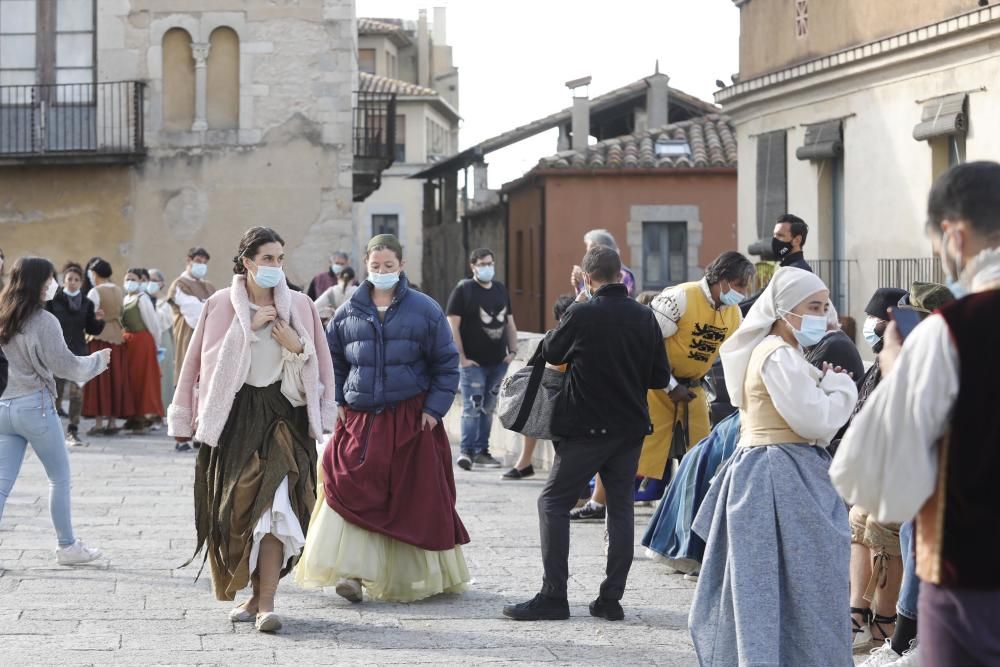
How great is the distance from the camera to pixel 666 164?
1403 inches

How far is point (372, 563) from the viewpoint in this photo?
838 centimetres

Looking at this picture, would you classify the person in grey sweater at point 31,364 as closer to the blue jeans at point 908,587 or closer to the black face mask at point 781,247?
the black face mask at point 781,247

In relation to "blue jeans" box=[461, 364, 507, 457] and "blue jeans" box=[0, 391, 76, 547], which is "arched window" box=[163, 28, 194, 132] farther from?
"blue jeans" box=[0, 391, 76, 547]

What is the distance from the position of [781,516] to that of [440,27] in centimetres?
7876

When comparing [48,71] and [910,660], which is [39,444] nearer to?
[910,660]

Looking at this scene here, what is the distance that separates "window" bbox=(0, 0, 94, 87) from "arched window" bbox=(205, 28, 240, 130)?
197cm

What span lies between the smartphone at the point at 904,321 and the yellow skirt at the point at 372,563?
4.61 meters

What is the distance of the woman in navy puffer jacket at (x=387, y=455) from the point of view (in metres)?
8.34

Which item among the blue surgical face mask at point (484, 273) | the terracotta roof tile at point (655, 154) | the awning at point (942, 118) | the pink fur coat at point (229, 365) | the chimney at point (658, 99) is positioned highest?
the chimney at point (658, 99)

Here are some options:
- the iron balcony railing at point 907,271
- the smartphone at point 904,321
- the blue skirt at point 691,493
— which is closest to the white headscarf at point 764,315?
the smartphone at point 904,321

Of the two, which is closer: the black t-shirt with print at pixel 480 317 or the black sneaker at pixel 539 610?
the black sneaker at pixel 539 610

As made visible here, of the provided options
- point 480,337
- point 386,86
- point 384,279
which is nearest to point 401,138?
point 386,86

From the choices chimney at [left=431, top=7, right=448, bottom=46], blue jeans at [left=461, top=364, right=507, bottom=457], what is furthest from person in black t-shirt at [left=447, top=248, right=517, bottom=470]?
chimney at [left=431, top=7, right=448, bottom=46]

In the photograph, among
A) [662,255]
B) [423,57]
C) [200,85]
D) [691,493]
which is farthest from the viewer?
[423,57]
